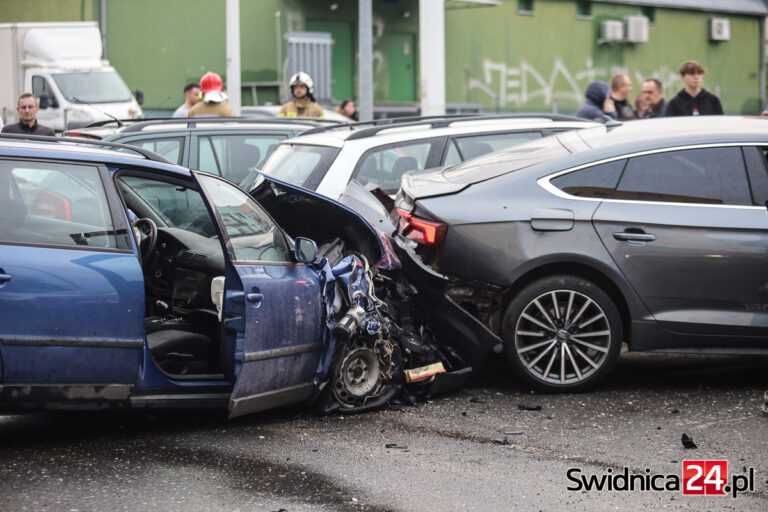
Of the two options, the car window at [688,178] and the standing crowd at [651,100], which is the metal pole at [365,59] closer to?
the standing crowd at [651,100]

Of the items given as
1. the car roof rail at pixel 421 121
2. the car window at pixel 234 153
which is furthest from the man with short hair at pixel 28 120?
the car roof rail at pixel 421 121

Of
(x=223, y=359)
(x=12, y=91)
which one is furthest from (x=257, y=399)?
(x=12, y=91)

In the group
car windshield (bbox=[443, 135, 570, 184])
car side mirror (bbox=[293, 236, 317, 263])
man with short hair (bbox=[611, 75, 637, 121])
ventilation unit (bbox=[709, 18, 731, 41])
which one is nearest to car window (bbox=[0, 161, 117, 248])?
car side mirror (bbox=[293, 236, 317, 263])

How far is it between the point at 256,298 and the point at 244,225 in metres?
0.51

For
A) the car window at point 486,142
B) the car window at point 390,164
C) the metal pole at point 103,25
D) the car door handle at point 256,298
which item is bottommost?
the car door handle at point 256,298

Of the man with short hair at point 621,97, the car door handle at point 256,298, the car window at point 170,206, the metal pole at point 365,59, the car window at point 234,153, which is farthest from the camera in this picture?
the metal pole at point 365,59

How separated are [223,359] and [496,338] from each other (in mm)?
1809

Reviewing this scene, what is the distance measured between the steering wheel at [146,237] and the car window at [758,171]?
3672 mm

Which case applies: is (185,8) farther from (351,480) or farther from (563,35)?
(351,480)

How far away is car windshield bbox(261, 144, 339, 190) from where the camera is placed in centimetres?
834

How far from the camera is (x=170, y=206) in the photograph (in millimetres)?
7523

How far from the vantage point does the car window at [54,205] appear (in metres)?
5.25

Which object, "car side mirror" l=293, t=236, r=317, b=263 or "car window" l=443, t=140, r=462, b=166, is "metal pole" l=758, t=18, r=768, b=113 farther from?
"car side mirror" l=293, t=236, r=317, b=263

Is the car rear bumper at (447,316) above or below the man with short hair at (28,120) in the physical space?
below
